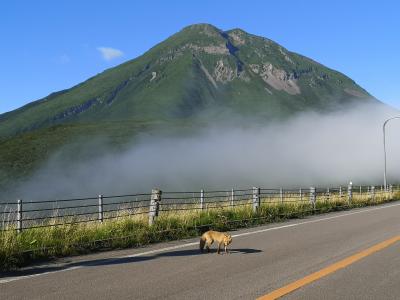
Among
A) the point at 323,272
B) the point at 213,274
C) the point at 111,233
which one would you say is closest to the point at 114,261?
the point at 213,274

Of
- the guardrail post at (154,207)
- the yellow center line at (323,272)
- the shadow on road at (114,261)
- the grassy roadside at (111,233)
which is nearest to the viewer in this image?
the yellow center line at (323,272)

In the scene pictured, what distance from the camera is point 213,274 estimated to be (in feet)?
26.1

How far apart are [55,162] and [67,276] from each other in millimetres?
114715

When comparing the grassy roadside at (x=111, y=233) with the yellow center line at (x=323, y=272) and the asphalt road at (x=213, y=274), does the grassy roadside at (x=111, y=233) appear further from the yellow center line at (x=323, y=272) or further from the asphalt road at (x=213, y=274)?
the yellow center line at (x=323, y=272)

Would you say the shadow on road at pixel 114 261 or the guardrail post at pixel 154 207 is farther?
the guardrail post at pixel 154 207

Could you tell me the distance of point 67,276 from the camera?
7.82 metres

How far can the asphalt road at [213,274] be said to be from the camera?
6.74m

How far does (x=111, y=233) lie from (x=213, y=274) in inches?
174

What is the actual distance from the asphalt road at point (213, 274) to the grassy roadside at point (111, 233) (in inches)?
22.6

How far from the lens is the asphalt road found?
674 centimetres

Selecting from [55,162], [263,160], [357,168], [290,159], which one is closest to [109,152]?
[55,162]

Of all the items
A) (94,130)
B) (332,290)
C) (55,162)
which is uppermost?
(94,130)

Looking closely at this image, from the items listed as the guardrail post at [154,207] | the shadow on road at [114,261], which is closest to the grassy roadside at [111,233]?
the guardrail post at [154,207]

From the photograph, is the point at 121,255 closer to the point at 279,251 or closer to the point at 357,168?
the point at 279,251
